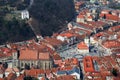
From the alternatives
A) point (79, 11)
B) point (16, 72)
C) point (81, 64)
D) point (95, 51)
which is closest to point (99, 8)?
point (79, 11)

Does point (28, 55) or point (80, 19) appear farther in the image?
point (80, 19)

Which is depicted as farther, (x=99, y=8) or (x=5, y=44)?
(x=99, y=8)

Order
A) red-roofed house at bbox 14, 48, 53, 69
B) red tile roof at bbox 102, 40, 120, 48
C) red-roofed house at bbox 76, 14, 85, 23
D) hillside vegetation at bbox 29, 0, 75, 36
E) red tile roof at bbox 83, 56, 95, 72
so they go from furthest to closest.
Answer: red-roofed house at bbox 76, 14, 85, 23 < hillside vegetation at bbox 29, 0, 75, 36 < red tile roof at bbox 102, 40, 120, 48 < red-roofed house at bbox 14, 48, 53, 69 < red tile roof at bbox 83, 56, 95, 72

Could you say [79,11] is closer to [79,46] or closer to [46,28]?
[46,28]

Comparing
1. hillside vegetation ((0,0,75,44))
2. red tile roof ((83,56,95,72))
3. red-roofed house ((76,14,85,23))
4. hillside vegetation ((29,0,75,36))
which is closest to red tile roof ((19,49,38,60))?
red tile roof ((83,56,95,72))

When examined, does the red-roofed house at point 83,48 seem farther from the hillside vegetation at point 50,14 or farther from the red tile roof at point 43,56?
the hillside vegetation at point 50,14

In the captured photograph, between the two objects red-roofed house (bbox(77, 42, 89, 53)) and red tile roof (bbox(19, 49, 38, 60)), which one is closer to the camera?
red tile roof (bbox(19, 49, 38, 60))

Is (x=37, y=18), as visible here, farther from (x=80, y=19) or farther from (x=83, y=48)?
(x=83, y=48)

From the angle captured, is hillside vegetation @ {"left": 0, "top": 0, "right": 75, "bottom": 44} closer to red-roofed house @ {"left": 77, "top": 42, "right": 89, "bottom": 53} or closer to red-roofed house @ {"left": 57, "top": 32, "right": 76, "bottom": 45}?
red-roofed house @ {"left": 57, "top": 32, "right": 76, "bottom": 45}

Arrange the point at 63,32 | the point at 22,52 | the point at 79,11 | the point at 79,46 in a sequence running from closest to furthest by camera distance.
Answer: the point at 22,52, the point at 79,46, the point at 63,32, the point at 79,11

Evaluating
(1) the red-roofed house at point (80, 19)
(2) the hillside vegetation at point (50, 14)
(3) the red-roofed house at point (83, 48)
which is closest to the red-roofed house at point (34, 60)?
(3) the red-roofed house at point (83, 48)

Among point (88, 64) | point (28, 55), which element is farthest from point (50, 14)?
point (88, 64)
